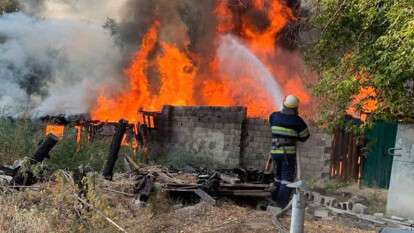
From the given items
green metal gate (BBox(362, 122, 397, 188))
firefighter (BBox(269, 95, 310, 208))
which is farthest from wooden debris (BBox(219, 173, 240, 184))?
green metal gate (BBox(362, 122, 397, 188))

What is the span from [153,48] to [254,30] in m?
4.15

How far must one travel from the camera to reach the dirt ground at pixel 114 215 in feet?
17.5

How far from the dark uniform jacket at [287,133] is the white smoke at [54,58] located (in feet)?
39.9

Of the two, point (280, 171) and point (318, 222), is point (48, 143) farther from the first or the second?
point (318, 222)

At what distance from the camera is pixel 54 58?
71.8 feet

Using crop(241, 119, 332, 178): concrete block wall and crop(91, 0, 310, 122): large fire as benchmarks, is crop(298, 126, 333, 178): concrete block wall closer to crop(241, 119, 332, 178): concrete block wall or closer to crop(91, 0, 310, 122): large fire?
crop(241, 119, 332, 178): concrete block wall

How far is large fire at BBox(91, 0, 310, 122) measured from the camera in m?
17.5

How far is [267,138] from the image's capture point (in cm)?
1252

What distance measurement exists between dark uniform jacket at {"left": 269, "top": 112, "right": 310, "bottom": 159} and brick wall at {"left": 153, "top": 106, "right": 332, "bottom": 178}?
3223mm

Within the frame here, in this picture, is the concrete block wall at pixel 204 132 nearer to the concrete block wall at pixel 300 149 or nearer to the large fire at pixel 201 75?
the concrete block wall at pixel 300 149

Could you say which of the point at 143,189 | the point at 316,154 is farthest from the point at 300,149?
the point at 143,189

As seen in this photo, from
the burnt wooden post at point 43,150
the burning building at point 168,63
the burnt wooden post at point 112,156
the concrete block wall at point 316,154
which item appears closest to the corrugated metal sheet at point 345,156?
the concrete block wall at point 316,154

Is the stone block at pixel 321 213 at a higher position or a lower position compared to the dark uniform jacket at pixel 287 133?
lower

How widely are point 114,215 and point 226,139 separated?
24.2 ft
